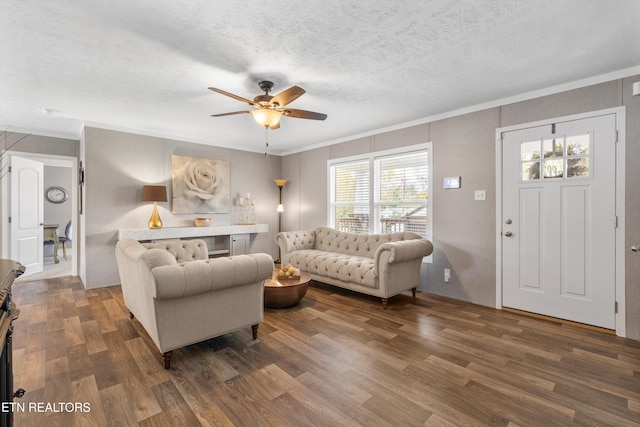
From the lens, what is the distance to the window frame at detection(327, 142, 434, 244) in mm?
4164

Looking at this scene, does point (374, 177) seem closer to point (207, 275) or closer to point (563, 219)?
point (563, 219)

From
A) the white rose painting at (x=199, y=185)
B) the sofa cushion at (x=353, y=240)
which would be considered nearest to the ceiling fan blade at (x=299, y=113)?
the sofa cushion at (x=353, y=240)

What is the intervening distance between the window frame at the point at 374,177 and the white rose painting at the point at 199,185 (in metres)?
2.00

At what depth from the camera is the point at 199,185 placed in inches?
213

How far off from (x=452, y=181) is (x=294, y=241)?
262 cm

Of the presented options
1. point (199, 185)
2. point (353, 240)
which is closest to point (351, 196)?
point (353, 240)

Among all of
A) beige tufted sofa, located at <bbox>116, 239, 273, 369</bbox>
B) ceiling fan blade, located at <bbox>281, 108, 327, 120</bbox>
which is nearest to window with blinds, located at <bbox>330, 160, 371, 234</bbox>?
ceiling fan blade, located at <bbox>281, 108, 327, 120</bbox>

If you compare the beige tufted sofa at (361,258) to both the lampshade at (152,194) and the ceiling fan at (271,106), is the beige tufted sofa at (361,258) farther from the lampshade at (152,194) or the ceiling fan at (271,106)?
the lampshade at (152,194)

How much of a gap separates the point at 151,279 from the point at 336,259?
8.49ft

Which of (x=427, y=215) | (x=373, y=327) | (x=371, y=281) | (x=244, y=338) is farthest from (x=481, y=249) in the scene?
(x=244, y=338)

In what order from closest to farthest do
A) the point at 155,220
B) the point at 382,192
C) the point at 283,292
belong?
the point at 283,292, the point at 155,220, the point at 382,192

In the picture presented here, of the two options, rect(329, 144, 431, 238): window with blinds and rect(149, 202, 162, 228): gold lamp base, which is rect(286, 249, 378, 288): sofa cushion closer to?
rect(329, 144, 431, 238): window with blinds

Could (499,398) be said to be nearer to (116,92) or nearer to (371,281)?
(371,281)

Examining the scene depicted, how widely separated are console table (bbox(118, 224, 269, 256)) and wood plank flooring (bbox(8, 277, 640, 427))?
142 centimetres
